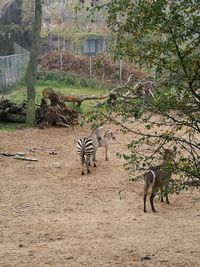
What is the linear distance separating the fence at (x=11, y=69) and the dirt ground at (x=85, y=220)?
14.2 m

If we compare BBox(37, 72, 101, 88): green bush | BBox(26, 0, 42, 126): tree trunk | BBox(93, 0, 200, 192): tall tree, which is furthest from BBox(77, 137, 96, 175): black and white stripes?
BBox(37, 72, 101, 88): green bush

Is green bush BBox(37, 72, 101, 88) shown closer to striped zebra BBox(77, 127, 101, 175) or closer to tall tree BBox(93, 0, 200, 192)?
striped zebra BBox(77, 127, 101, 175)

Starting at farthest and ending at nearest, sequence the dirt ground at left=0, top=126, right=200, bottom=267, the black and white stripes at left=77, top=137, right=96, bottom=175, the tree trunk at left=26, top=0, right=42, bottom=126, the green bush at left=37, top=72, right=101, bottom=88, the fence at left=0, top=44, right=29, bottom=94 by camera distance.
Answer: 1. the green bush at left=37, top=72, right=101, bottom=88
2. the fence at left=0, top=44, right=29, bottom=94
3. the tree trunk at left=26, top=0, right=42, bottom=126
4. the black and white stripes at left=77, top=137, right=96, bottom=175
5. the dirt ground at left=0, top=126, right=200, bottom=267

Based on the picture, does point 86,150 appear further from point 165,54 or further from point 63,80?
point 63,80

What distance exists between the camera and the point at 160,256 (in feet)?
24.7

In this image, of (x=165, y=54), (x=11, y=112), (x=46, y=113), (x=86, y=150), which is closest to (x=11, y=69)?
(x=11, y=112)

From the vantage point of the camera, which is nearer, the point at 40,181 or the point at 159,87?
the point at 159,87

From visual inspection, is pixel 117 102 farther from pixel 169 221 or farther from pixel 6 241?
pixel 169 221

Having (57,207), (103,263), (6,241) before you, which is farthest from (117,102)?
(57,207)

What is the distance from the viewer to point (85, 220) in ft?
30.7

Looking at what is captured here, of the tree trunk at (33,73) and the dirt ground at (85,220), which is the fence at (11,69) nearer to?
the tree trunk at (33,73)

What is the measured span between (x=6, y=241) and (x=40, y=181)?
3996mm

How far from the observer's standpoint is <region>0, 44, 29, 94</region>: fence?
28013 millimetres

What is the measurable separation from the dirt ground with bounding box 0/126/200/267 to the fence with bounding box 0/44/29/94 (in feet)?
46.6
